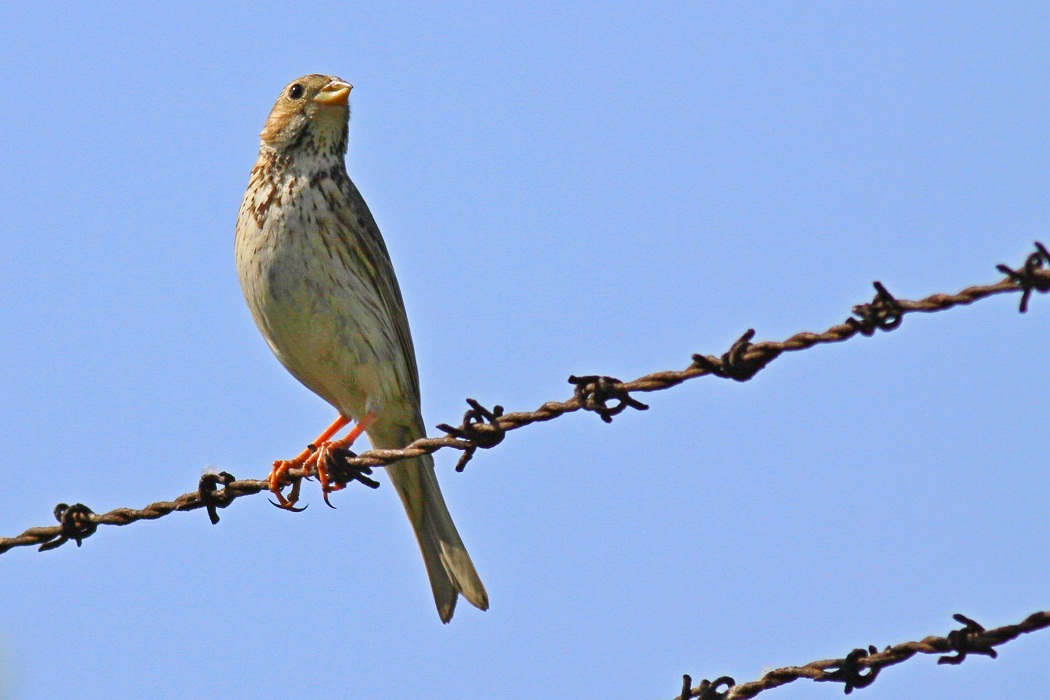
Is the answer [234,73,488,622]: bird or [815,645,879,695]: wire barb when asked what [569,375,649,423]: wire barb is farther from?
[234,73,488,622]: bird

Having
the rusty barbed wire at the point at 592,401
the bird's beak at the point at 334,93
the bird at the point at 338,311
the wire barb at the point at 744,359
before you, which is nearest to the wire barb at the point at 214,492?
the rusty barbed wire at the point at 592,401

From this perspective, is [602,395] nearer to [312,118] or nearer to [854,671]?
[854,671]

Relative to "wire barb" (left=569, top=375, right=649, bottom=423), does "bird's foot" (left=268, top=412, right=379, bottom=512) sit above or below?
above

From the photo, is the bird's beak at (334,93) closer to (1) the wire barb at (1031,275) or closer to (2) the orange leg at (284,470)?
(2) the orange leg at (284,470)

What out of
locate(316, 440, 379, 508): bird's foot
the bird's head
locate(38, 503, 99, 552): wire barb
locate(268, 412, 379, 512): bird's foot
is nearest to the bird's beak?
the bird's head

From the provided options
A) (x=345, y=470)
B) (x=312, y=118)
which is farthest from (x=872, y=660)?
(x=312, y=118)

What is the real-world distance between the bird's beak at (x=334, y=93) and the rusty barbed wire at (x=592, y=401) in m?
2.98

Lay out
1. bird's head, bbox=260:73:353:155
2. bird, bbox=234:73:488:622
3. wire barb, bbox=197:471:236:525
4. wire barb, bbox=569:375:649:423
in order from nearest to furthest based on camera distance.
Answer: wire barb, bbox=569:375:649:423, wire barb, bbox=197:471:236:525, bird, bbox=234:73:488:622, bird's head, bbox=260:73:353:155

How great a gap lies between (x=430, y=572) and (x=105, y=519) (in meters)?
2.15

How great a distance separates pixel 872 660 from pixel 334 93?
5025 mm

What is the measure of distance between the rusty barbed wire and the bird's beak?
298 cm

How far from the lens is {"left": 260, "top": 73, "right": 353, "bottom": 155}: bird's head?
7.64m

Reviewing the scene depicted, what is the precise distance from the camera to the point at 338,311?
690 centimetres

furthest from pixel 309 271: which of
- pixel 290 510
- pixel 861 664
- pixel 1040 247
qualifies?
pixel 1040 247
